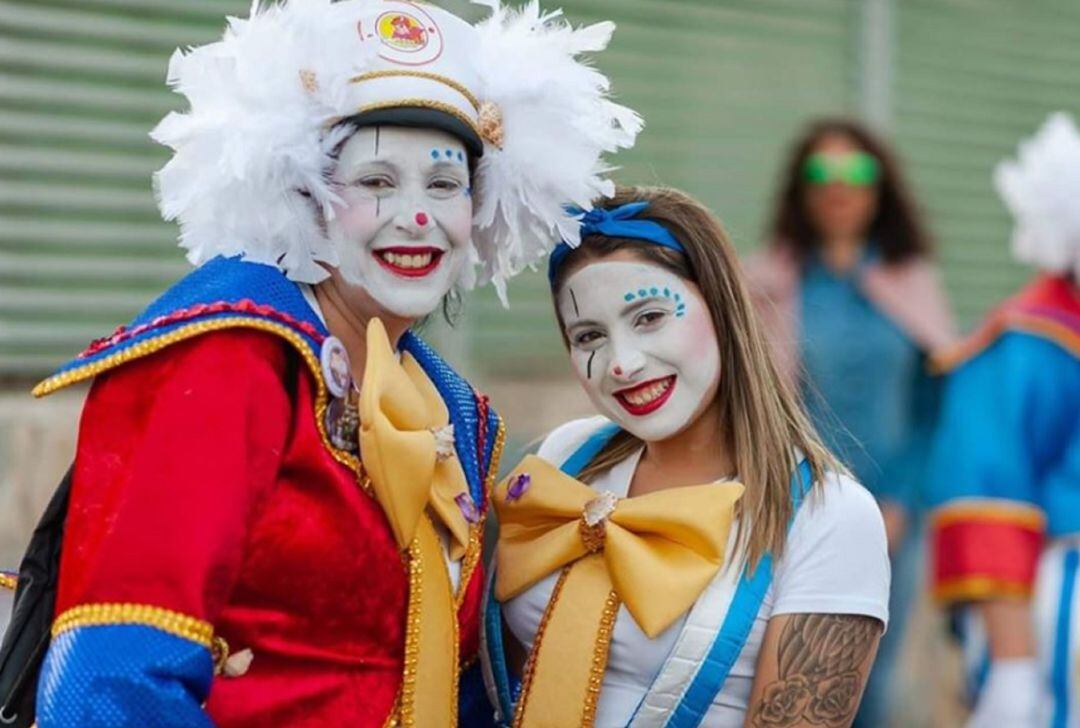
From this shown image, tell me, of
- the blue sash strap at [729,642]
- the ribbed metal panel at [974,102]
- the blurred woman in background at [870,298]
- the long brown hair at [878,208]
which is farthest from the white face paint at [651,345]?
the ribbed metal panel at [974,102]

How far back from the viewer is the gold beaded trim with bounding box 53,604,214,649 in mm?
2545

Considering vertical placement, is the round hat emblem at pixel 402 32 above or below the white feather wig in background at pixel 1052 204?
below

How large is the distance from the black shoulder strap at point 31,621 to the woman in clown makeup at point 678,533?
77cm

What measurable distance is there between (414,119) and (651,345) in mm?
542

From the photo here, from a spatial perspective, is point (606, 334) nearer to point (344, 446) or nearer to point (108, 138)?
point (344, 446)

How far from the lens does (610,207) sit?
3146 mm

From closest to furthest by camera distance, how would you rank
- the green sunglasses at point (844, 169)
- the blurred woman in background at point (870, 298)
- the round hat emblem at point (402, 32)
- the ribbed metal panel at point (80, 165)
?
the round hat emblem at point (402, 32)
the ribbed metal panel at point (80, 165)
the blurred woman in background at point (870, 298)
the green sunglasses at point (844, 169)

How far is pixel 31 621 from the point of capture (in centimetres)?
270

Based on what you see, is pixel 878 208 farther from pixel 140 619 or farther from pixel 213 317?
pixel 140 619

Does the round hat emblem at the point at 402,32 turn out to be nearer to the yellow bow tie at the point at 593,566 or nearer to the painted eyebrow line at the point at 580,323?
the painted eyebrow line at the point at 580,323

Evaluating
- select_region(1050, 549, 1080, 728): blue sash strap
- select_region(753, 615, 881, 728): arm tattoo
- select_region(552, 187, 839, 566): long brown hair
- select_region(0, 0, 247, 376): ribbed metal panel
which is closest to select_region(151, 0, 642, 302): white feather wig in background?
select_region(552, 187, 839, 566): long brown hair

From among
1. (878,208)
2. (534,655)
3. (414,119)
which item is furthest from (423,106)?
(878,208)

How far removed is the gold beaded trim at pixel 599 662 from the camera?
117 inches

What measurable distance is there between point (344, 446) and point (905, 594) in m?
3.58
